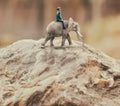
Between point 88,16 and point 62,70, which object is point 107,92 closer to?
point 62,70

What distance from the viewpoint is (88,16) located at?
48.3 feet

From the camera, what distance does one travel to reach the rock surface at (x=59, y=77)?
6352 mm

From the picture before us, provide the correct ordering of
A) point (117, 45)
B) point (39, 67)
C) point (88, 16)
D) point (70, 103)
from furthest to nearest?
point (88, 16)
point (117, 45)
point (39, 67)
point (70, 103)

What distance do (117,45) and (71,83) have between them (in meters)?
7.52

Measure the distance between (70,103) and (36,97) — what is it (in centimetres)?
44

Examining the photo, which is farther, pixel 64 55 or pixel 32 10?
pixel 32 10

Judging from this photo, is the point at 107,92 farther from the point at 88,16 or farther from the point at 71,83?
the point at 88,16

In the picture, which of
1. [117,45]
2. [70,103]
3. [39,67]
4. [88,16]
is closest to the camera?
[70,103]

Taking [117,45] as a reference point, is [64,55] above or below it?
above

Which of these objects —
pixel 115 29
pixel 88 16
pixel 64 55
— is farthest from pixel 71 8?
pixel 64 55

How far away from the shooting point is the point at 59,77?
649 cm

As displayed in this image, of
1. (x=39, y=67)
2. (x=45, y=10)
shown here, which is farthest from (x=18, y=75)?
(x=45, y=10)

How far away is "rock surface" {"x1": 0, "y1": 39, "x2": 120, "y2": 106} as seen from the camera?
635 cm

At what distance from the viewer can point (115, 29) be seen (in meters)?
14.1
